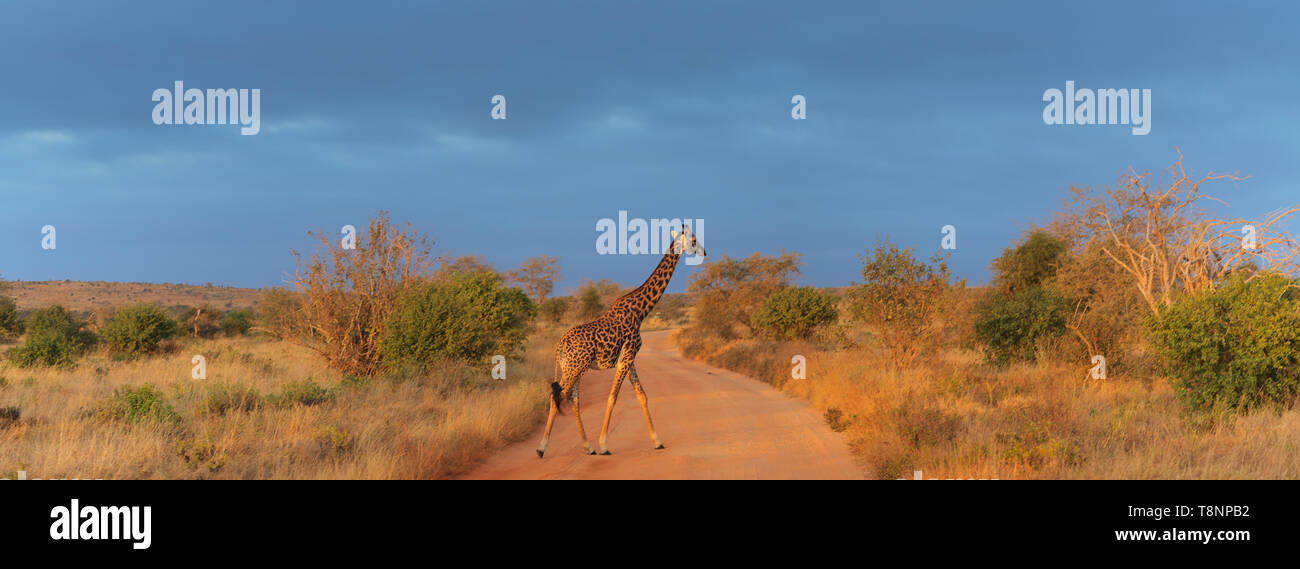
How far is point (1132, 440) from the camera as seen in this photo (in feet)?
30.0

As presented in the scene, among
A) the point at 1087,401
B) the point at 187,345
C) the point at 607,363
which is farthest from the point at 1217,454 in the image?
the point at 187,345

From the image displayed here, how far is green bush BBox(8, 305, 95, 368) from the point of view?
1933cm

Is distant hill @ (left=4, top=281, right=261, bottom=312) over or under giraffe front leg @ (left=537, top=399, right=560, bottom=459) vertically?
over

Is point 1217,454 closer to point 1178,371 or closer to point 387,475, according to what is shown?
A: point 1178,371

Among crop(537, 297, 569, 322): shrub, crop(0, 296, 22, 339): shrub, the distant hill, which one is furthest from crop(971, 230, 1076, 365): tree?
the distant hill

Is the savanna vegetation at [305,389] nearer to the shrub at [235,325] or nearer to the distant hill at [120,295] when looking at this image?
the shrub at [235,325]

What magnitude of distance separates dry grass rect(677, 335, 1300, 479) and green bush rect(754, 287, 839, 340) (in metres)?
13.4

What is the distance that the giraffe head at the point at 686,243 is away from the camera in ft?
33.2

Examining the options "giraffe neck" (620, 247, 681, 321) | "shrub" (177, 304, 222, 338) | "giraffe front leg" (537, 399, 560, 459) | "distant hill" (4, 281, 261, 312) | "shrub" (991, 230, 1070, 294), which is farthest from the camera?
"distant hill" (4, 281, 261, 312)

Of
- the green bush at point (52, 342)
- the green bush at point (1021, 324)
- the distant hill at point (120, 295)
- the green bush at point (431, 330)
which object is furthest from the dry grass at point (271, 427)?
the distant hill at point (120, 295)

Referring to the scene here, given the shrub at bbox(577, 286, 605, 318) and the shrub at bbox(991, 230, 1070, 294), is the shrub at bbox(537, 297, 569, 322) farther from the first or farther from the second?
the shrub at bbox(991, 230, 1070, 294)

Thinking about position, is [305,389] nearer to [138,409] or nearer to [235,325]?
[138,409]
